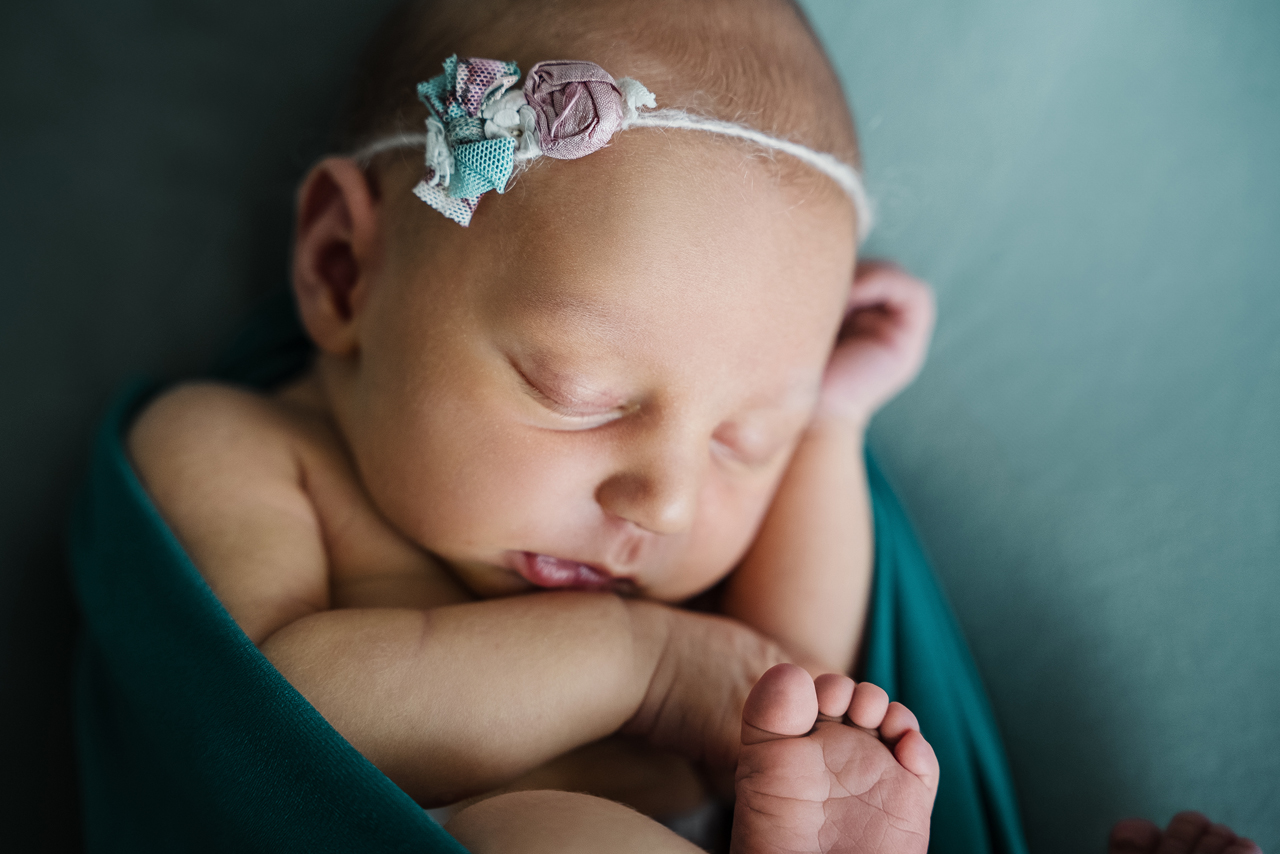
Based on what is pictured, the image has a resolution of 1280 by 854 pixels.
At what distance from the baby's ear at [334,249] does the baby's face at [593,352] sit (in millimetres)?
84

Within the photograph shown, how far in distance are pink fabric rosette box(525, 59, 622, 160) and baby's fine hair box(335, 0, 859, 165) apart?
0.20ft

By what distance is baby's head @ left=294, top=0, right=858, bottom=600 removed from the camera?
2.70 feet

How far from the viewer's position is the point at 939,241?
1325mm

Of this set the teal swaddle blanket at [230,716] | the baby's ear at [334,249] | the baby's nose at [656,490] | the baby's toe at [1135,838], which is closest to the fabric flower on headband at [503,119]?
the baby's ear at [334,249]

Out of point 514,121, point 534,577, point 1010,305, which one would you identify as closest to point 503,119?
point 514,121

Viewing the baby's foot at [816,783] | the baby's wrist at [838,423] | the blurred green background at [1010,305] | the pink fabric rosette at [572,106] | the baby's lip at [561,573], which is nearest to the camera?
the baby's foot at [816,783]

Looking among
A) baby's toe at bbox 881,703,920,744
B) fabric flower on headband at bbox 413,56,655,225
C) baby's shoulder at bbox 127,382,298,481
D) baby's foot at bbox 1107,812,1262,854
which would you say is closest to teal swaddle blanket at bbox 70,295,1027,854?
baby's shoulder at bbox 127,382,298,481

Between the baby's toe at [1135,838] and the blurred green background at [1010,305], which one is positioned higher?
the blurred green background at [1010,305]

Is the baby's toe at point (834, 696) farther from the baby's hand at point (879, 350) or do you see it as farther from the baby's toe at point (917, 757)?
the baby's hand at point (879, 350)

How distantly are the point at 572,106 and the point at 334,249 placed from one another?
410mm

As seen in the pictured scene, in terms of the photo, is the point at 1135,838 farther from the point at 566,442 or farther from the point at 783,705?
the point at 566,442

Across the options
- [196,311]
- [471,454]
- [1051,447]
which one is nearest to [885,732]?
[471,454]

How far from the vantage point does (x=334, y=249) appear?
1.06 meters

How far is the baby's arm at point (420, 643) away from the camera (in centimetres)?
78
